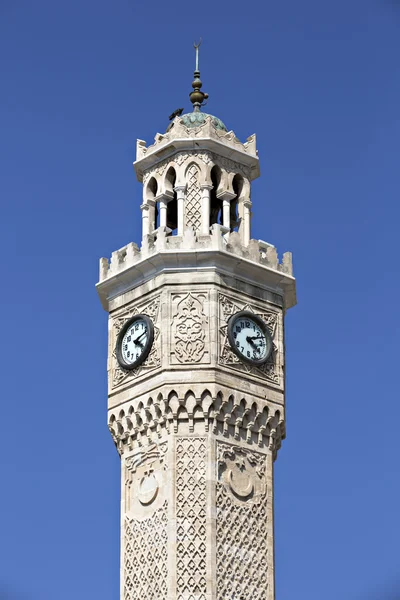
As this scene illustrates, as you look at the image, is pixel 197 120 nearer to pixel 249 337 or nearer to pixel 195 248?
pixel 195 248

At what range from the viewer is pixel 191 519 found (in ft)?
151

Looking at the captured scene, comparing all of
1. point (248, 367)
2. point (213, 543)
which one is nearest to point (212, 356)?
point (248, 367)

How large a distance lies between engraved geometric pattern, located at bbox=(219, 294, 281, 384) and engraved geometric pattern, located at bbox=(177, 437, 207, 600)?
2009 mm

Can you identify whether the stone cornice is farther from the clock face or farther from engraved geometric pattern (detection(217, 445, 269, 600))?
engraved geometric pattern (detection(217, 445, 269, 600))

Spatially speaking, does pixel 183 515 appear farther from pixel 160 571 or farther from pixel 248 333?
pixel 248 333

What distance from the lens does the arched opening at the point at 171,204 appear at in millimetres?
49875

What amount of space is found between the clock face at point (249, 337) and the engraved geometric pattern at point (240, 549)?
2448mm

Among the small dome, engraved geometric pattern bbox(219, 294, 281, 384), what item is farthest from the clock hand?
the small dome

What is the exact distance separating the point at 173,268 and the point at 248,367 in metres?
2.81

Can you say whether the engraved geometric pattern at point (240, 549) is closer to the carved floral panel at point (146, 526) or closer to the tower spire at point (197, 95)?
the carved floral panel at point (146, 526)

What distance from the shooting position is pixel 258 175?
5097 cm

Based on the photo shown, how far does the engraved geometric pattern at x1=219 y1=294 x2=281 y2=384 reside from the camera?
47.5 metres

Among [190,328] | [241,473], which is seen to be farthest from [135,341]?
[241,473]

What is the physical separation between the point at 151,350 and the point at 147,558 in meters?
4.74
